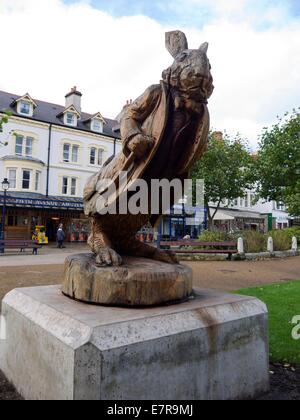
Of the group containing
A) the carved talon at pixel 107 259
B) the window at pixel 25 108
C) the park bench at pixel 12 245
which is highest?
the window at pixel 25 108

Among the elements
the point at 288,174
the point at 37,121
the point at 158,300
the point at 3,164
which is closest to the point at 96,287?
the point at 158,300

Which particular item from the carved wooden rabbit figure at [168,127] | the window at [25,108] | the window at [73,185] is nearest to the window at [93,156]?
the window at [73,185]

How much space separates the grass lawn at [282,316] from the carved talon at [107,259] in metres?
2.23

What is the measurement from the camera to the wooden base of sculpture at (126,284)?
7.64 ft

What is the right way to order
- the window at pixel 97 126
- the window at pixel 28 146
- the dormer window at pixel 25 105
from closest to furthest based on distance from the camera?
1. the dormer window at pixel 25 105
2. the window at pixel 28 146
3. the window at pixel 97 126

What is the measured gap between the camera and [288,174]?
23031 mm

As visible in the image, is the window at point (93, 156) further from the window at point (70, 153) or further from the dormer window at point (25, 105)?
the dormer window at point (25, 105)

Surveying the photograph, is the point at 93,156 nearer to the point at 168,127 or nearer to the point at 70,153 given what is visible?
the point at 70,153

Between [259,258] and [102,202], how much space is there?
14.3 m

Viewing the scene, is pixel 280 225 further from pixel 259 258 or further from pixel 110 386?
pixel 110 386

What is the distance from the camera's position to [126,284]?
7.61ft

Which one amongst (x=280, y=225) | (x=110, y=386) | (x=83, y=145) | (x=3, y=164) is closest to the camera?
(x=110, y=386)

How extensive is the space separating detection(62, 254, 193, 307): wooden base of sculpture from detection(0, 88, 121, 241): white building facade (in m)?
24.0
